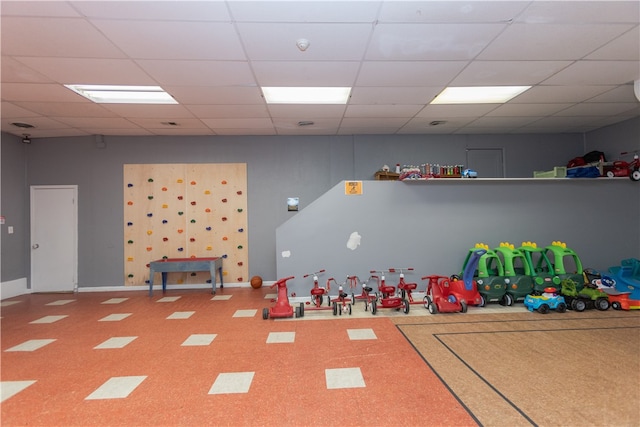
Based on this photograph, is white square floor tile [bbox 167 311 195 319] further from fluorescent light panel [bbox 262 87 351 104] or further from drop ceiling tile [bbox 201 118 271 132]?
fluorescent light panel [bbox 262 87 351 104]

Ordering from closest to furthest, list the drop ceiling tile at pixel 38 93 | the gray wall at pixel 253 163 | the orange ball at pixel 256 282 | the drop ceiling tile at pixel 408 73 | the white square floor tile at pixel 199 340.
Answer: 1. the white square floor tile at pixel 199 340
2. the drop ceiling tile at pixel 408 73
3. the drop ceiling tile at pixel 38 93
4. the orange ball at pixel 256 282
5. the gray wall at pixel 253 163

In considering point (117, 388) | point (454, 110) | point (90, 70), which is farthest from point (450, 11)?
point (117, 388)

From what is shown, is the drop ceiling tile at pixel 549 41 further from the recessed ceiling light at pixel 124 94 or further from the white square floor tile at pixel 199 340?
the white square floor tile at pixel 199 340

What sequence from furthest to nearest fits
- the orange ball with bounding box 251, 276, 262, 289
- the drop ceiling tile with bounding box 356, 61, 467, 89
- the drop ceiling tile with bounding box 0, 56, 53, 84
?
the orange ball with bounding box 251, 276, 262, 289 → the drop ceiling tile with bounding box 356, 61, 467, 89 → the drop ceiling tile with bounding box 0, 56, 53, 84

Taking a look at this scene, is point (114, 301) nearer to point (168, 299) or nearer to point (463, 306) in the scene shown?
point (168, 299)

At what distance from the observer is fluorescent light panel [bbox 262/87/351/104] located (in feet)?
14.9

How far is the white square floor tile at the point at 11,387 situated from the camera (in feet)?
8.29

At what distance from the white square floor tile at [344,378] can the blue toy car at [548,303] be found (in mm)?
3078

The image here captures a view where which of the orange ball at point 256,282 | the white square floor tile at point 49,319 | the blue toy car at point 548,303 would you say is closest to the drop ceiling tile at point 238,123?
the orange ball at point 256,282

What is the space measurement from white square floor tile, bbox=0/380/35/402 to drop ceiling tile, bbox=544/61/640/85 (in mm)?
6315

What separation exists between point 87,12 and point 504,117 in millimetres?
6014

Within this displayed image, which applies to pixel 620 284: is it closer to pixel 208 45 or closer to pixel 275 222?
pixel 275 222

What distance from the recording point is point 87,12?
103 inches

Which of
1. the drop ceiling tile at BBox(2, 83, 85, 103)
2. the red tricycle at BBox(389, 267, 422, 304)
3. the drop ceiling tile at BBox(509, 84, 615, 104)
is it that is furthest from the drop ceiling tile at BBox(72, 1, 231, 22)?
the drop ceiling tile at BBox(509, 84, 615, 104)
